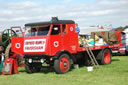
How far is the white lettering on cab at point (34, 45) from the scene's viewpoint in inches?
445

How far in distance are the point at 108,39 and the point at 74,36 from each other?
3.98 m

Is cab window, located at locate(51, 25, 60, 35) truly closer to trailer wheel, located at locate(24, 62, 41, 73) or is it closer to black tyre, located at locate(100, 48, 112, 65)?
trailer wheel, located at locate(24, 62, 41, 73)

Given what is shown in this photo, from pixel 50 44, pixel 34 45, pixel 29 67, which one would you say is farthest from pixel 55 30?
pixel 29 67

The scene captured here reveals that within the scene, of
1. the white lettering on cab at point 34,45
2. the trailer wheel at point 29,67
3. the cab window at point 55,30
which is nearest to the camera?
the white lettering on cab at point 34,45

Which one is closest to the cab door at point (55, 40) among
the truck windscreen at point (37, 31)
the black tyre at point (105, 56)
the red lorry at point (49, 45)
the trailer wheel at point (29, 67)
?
the red lorry at point (49, 45)

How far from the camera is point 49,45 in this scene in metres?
11.2

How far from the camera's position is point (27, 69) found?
488 inches

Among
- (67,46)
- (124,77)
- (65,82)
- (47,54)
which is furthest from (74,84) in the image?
(67,46)

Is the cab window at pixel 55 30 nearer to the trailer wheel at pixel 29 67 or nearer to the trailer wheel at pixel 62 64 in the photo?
the trailer wheel at pixel 62 64

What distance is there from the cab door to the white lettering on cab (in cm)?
36

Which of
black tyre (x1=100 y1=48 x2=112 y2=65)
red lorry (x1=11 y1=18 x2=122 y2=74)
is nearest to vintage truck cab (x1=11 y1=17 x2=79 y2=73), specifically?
red lorry (x1=11 y1=18 x2=122 y2=74)

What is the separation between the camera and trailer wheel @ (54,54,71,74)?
37.1 ft

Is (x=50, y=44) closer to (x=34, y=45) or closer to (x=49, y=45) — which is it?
(x=49, y=45)

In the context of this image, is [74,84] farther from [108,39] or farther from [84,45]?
[108,39]
